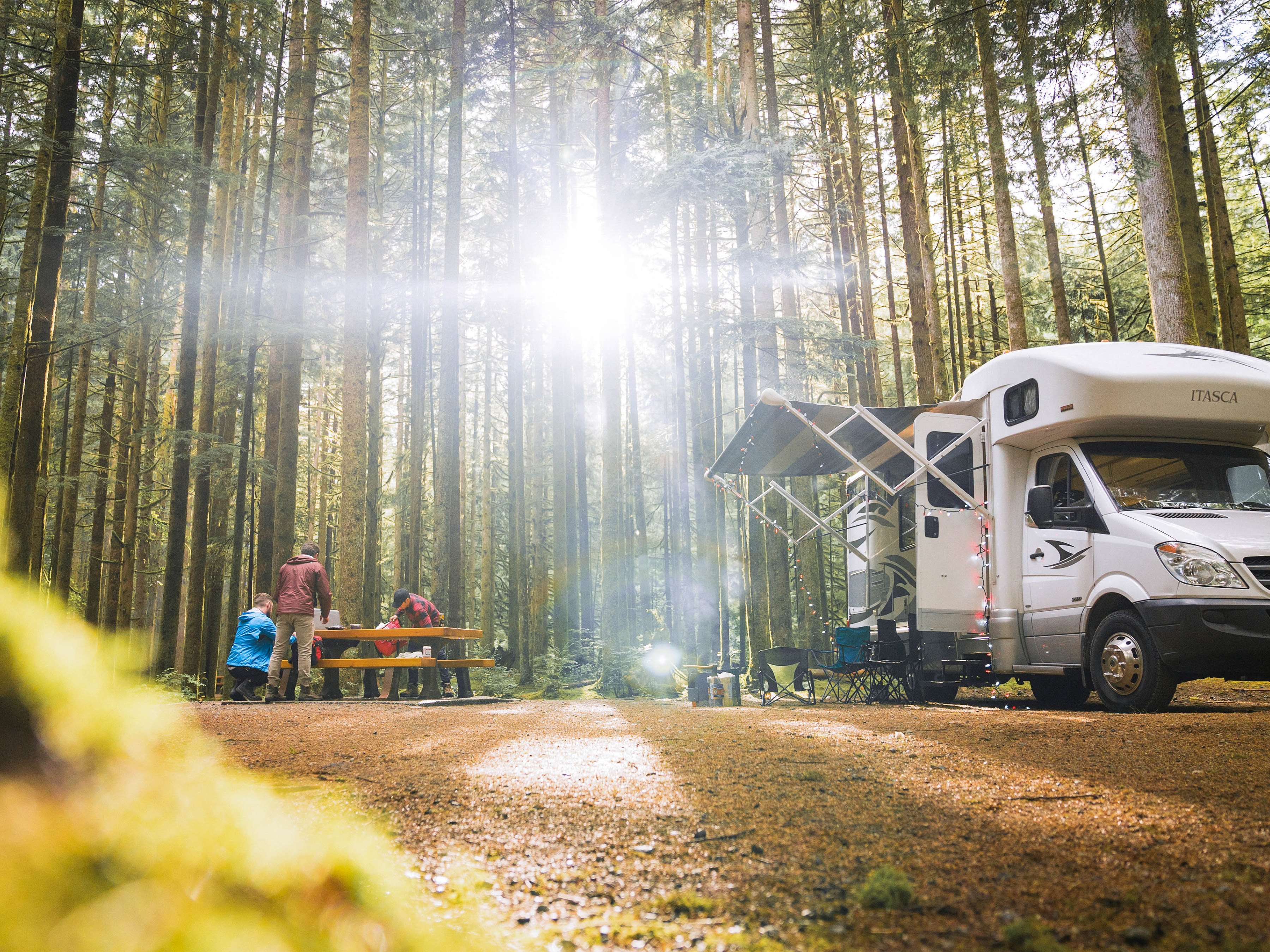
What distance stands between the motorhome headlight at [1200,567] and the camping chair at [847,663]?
4.49 meters

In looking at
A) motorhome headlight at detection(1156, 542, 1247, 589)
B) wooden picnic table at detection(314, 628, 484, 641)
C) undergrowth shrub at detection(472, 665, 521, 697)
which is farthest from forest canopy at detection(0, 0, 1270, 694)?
motorhome headlight at detection(1156, 542, 1247, 589)

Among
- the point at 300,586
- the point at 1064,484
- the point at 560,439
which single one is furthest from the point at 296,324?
the point at 1064,484

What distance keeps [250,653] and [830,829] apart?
33.3 ft

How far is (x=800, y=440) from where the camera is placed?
38.3ft

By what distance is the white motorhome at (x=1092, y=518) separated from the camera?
22.0 ft

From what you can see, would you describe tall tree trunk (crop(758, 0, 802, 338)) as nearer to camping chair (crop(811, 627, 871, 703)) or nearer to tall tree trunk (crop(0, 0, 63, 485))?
camping chair (crop(811, 627, 871, 703))

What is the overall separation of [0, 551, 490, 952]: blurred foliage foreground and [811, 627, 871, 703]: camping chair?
9804mm

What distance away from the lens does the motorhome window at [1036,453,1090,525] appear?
25.9ft

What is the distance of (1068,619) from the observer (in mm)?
7926

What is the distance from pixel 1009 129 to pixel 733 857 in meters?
12.2

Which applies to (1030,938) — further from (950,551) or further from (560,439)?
(560,439)

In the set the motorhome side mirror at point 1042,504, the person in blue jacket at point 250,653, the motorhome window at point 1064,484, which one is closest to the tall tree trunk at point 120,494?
the person in blue jacket at point 250,653

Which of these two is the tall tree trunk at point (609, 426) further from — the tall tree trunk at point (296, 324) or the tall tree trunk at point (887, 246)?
the tall tree trunk at point (887, 246)

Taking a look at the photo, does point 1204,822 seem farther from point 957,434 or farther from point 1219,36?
→ point 1219,36
